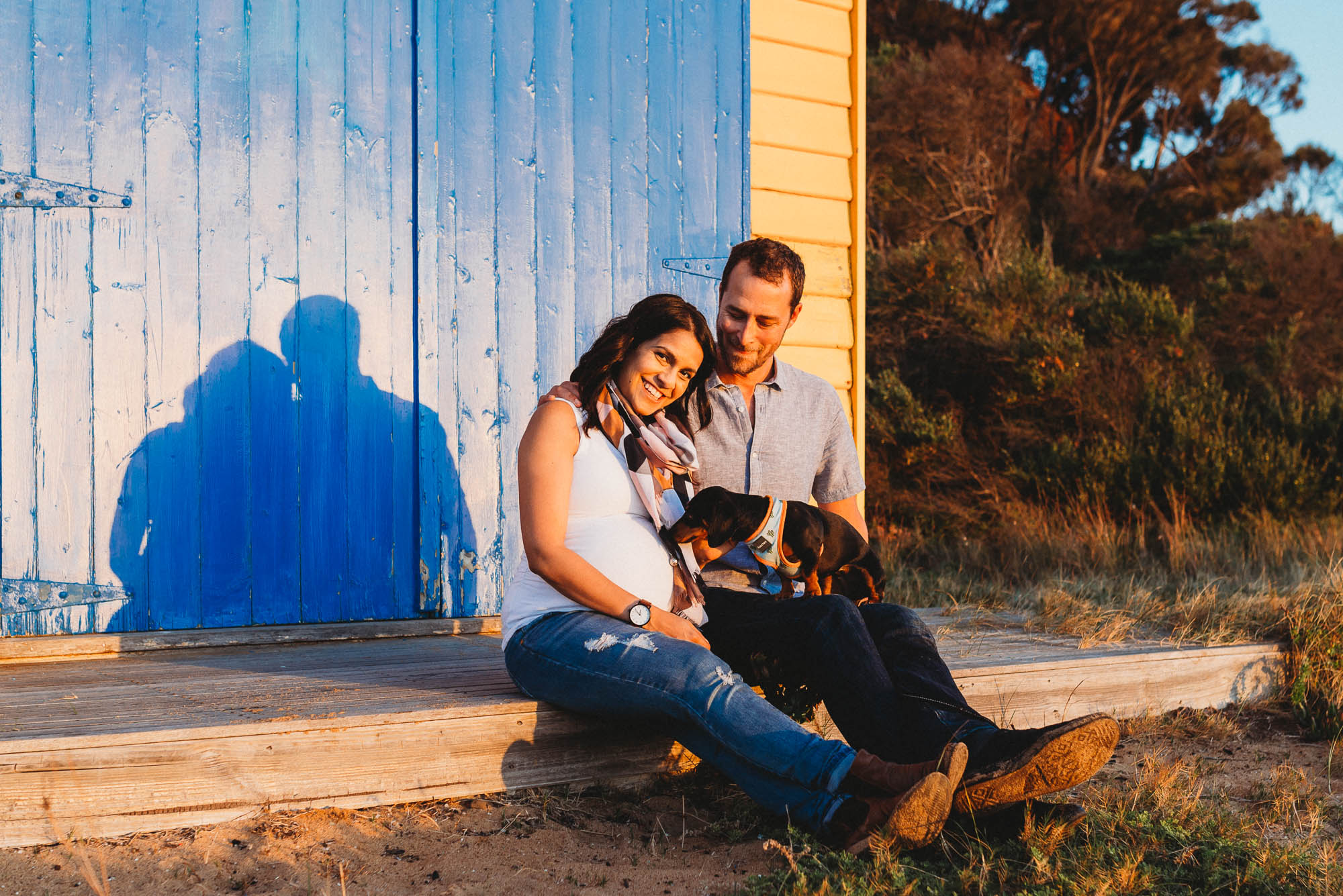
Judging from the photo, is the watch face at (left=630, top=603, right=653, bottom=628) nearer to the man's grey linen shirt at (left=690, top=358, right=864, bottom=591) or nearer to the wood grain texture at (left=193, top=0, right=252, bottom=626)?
the man's grey linen shirt at (left=690, top=358, right=864, bottom=591)

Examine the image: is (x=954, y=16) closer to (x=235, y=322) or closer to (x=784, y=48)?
(x=784, y=48)

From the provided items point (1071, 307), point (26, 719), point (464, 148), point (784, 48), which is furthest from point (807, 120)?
point (1071, 307)

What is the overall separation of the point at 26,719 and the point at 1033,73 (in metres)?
16.3

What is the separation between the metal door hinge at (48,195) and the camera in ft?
9.85

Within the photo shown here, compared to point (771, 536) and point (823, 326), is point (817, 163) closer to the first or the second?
point (823, 326)

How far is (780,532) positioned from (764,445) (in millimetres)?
406

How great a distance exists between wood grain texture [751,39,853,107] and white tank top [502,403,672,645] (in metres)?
2.28

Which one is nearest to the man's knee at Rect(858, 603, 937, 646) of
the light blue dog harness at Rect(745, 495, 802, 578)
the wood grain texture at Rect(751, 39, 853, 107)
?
the light blue dog harness at Rect(745, 495, 802, 578)

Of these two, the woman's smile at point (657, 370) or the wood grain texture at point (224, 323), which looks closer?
the woman's smile at point (657, 370)

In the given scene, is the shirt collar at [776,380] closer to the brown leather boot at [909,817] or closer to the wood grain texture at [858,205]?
the brown leather boot at [909,817]

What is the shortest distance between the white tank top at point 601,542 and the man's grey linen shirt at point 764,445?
32cm

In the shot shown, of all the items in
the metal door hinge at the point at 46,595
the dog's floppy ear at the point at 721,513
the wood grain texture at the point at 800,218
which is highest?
the wood grain texture at the point at 800,218

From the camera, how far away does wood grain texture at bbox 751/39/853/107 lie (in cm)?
404

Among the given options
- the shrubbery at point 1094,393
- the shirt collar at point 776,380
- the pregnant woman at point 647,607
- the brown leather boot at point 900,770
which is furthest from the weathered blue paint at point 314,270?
the shrubbery at point 1094,393
